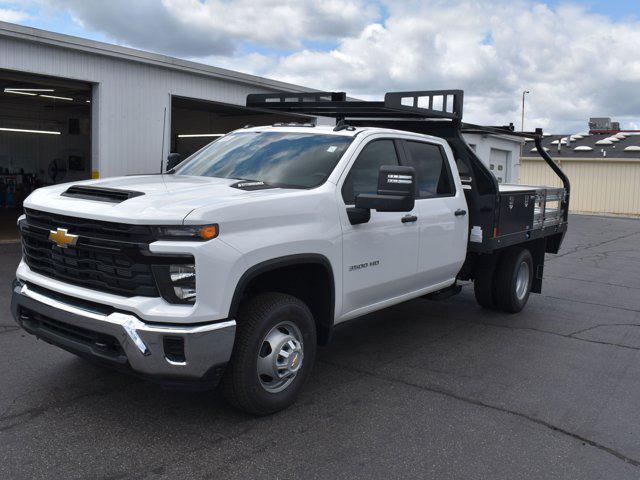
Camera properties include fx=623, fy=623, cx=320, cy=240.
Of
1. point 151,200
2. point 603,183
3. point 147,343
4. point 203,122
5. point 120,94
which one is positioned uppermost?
point 203,122

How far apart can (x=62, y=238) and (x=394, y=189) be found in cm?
221

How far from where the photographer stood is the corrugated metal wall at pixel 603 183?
114ft

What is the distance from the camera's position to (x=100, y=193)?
160 inches

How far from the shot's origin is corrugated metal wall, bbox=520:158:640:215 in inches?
1372

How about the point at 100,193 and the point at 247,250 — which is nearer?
A: the point at 247,250

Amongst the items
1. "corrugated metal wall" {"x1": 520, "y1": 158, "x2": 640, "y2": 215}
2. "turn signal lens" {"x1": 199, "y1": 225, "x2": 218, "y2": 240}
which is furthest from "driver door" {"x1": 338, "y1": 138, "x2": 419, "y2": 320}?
"corrugated metal wall" {"x1": 520, "y1": 158, "x2": 640, "y2": 215}

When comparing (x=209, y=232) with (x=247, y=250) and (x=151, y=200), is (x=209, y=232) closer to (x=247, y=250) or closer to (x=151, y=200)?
(x=247, y=250)

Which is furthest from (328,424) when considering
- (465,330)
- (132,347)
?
(465,330)

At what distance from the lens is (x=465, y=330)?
22.8 feet

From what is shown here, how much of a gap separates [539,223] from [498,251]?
68 centimetres

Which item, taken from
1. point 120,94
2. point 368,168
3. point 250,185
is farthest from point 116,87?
point 250,185

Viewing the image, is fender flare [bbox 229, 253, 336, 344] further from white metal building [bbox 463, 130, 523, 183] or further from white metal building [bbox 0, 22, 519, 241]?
white metal building [bbox 463, 130, 523, 183]

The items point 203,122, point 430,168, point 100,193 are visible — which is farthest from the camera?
point 203,122

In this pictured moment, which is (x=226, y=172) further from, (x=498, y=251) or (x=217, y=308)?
(x=498, y=251)
